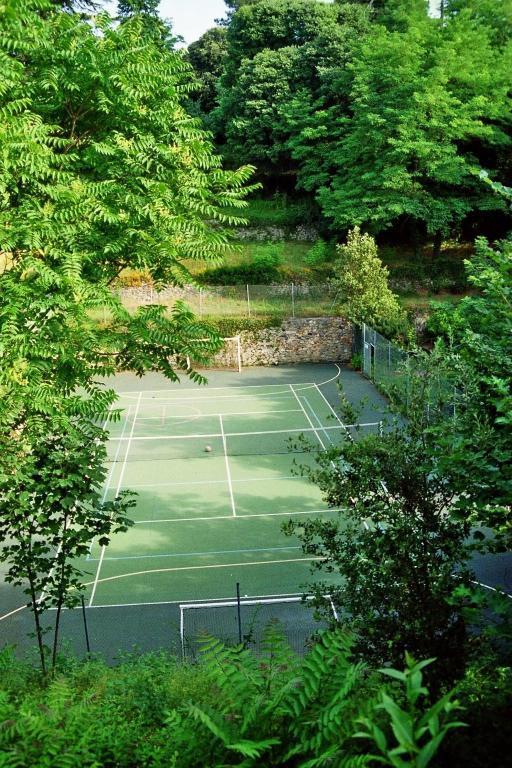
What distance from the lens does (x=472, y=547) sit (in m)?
7.40

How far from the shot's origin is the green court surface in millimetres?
17375

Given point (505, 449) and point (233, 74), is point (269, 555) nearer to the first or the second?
point (505, 449)

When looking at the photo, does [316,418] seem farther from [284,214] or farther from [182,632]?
[284,214]

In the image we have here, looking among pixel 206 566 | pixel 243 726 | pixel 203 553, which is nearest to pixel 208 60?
pixel 203 553

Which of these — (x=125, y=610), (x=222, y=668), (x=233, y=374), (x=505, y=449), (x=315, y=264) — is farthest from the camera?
(x=315, y=264)


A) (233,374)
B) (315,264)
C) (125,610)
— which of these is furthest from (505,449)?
(315,264)

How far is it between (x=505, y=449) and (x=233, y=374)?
29.2 m

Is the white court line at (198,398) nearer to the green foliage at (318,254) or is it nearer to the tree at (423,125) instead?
the tree at (423,125)

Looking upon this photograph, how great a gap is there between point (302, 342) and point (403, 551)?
100ft

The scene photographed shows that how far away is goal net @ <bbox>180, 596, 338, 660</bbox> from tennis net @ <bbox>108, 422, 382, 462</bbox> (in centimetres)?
958

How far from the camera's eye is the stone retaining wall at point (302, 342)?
125ft

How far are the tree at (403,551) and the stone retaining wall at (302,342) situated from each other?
29.0 m

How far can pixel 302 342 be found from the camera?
38.2m

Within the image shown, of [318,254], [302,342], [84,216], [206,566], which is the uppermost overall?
[84,216]
